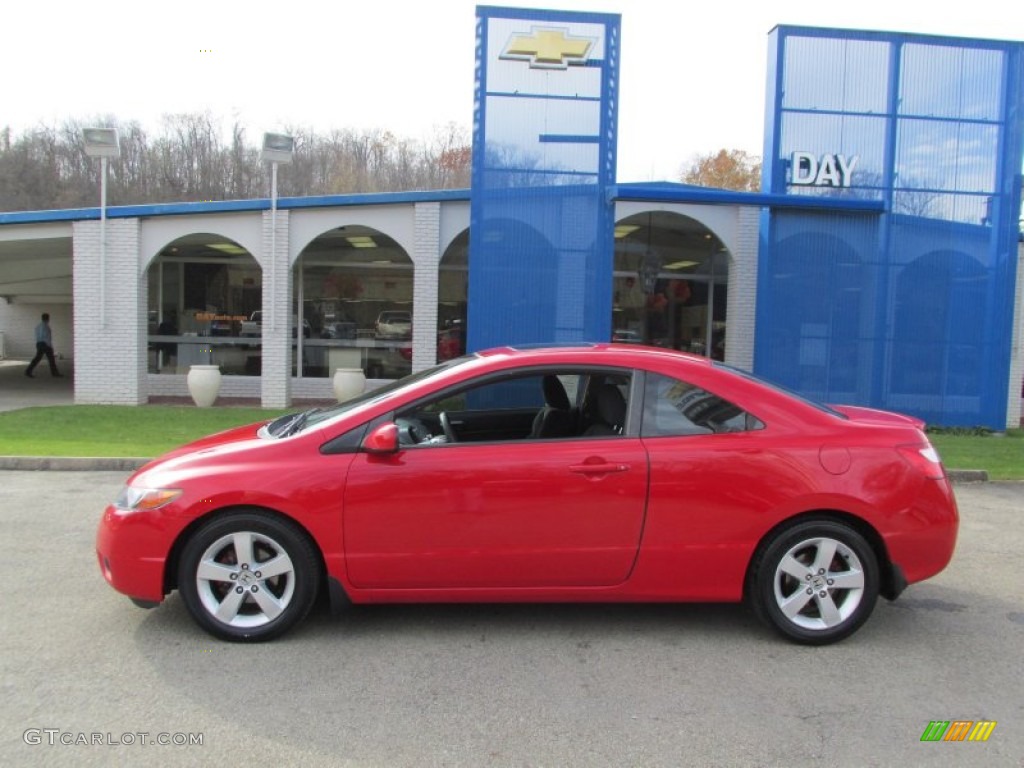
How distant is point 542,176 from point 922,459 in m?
7.83

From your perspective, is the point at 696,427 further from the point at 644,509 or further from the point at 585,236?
the point at 585,236

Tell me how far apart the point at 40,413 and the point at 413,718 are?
38.0ft

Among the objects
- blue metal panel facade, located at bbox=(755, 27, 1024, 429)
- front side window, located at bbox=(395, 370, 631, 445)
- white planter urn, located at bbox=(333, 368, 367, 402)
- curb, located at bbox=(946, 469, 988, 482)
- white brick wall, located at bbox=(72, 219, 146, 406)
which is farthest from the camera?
white planter urn, located at bbox=(333, 368, 367, 402)

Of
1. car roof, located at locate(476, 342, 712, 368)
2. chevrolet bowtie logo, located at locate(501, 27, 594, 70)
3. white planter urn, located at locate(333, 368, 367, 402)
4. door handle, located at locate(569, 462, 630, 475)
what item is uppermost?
chevrolet bowtie logo, located at locate(501, 27, 594, 70)

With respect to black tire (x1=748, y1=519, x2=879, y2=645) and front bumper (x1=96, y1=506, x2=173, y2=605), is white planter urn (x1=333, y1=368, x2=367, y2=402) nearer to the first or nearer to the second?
front bumper (x1=96, y1=506, x2=173, y2=605)

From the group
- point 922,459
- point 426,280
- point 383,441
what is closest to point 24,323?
point 426,280

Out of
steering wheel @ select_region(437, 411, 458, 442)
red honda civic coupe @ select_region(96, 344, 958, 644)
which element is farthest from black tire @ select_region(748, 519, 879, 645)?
steering wheel @ select_region(437, 411, 458, 442)

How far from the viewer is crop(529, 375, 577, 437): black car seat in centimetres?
463

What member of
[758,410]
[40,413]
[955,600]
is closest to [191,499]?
[758,410]

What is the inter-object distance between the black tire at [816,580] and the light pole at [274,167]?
1118 centimetres

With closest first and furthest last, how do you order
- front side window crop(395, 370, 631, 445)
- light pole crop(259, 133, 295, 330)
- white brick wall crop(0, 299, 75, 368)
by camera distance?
front side window crop(395, 370, 631, 445) < light pole crop(259, 133, 295, 330) < white brick wall crop(0, 299, 75, 368)

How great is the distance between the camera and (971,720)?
3.37m
